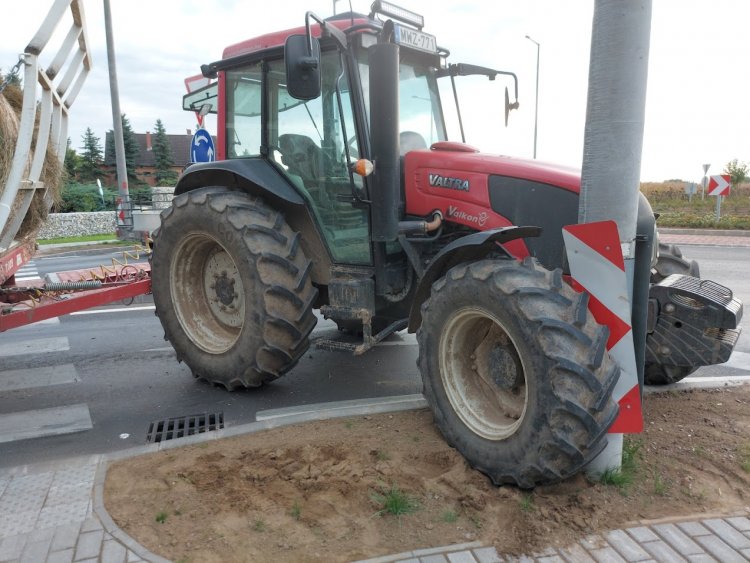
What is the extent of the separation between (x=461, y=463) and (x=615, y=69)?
223cm

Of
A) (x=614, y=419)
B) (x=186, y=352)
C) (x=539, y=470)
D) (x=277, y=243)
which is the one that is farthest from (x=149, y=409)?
(x=614, y=419)

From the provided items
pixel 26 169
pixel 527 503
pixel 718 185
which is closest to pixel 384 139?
pixel 527 503

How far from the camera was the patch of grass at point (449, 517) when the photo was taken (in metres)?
2.86

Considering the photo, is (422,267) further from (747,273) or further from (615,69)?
(747,273)

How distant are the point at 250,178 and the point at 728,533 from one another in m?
3.70

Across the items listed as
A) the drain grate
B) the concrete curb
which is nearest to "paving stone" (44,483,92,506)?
the drain grate

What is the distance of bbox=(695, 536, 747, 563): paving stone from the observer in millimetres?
2566

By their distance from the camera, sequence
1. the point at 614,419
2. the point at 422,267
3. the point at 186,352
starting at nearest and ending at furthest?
1. the point at 614,419
2. the point at 422,267
3. the point at 186,352

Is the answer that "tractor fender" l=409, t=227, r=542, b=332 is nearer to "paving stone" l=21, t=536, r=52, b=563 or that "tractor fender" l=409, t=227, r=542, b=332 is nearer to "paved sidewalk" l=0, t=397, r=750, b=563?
"paved sidewalk" l=0, t=397, r=750, b=563

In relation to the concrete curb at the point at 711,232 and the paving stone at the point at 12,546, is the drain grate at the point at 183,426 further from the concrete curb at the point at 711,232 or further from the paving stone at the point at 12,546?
the concrete curb at the point at 711,232

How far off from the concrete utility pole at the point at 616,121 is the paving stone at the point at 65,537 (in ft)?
8.67

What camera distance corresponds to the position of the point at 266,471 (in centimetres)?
334

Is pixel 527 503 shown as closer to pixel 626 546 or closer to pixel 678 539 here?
pixel 626 546

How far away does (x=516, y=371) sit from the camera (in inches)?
128
